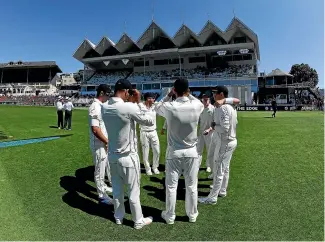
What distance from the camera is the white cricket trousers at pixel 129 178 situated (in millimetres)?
4996

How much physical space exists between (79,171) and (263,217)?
16.5ft

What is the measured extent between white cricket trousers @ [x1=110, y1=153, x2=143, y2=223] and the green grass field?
339 millimetres

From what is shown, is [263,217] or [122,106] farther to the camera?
[263,217]

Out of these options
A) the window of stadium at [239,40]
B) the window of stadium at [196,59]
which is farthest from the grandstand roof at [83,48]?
the window of stadium at [239,40]

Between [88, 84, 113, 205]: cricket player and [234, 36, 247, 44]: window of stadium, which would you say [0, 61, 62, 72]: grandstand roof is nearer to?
[234, 36, 247, 44]: window of stadium

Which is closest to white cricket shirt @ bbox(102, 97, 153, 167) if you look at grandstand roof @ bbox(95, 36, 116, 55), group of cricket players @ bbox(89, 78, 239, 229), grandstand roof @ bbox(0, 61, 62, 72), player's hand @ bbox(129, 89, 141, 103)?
group of cricket players @ bbox(89, 78, 239, 229)

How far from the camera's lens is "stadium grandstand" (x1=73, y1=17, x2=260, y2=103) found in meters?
59.7

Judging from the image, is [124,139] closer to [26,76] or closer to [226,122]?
[226,122]

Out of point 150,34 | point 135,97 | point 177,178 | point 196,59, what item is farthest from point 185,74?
point 177,178

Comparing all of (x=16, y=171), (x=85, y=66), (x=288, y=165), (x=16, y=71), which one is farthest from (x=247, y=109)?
(x=16, y=71)

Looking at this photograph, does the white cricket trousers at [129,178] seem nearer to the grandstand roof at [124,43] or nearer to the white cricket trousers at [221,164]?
the white cricket trousers at [221,164]

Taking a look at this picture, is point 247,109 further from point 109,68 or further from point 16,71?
point 16,71

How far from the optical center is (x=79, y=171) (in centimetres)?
838

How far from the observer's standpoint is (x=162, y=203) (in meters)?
6.22
